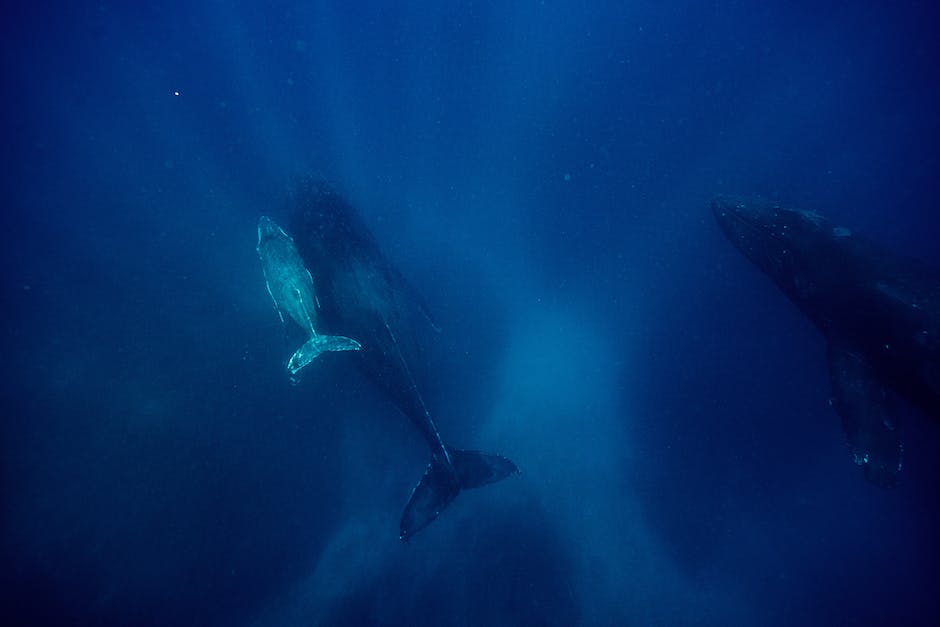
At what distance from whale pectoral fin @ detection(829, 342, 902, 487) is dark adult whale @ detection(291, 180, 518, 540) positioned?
5.88 m

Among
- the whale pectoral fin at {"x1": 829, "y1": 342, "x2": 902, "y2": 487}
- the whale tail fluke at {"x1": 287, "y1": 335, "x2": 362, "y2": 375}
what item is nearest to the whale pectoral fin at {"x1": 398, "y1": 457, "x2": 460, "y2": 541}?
the whale tail fluke at {"x1": 287, "y1": 335, "x2": 362, "y2": 375}

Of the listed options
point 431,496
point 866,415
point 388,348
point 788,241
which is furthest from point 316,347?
point 788,241

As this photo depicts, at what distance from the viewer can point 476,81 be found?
19750 millimetres

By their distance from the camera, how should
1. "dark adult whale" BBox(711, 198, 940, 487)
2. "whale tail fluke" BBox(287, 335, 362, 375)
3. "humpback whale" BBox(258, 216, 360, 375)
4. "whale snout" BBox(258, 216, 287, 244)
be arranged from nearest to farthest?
"dark adult whale" BBox(711, 198, 940, 487) → "whale tail fluke" BBox(287, 335, 362, 375) → "humpback whale" BBox(258, 216, 360, 375) → "whale snout" BBox(258, 216, 287, 244)

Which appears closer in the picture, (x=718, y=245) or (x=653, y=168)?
(x=718, y=245)

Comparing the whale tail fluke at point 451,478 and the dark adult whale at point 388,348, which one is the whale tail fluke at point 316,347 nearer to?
the dark adult whale at point 388,348

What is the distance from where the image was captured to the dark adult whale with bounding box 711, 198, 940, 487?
5.81m

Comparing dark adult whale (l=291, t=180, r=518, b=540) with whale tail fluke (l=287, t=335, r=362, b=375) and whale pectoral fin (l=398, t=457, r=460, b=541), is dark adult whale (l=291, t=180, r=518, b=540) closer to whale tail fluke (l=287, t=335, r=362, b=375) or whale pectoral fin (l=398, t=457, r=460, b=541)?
whale pectoral fin (l=398, t=457, r=460, b=541)

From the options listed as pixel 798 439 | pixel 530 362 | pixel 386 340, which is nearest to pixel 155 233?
pixel 386 340

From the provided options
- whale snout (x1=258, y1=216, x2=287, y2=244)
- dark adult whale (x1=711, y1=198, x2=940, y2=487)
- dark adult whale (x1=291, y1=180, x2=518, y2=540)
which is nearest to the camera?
dark adult whale (x1=711, y1=198, x2=940, y2=487)

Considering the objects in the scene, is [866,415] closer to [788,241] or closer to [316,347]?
[788,241]

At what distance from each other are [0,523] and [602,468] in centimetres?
1532

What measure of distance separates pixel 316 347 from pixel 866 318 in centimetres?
981

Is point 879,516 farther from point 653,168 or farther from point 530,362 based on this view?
point 653,168
